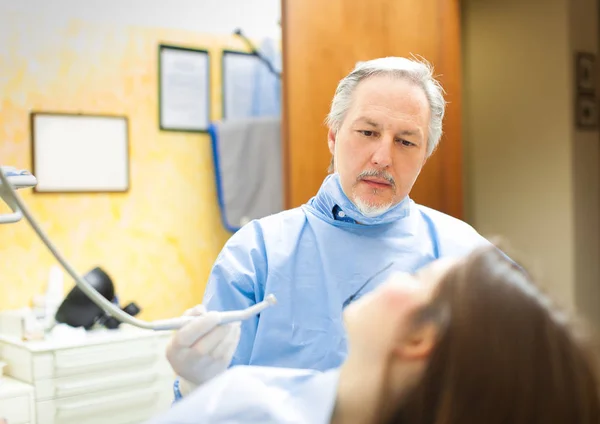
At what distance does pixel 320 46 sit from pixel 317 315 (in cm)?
136

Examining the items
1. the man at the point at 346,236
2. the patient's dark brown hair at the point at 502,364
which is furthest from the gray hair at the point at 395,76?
the patient's dark brown hair at the point at 502,364

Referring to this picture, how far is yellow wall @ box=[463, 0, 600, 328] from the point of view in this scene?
3049mm

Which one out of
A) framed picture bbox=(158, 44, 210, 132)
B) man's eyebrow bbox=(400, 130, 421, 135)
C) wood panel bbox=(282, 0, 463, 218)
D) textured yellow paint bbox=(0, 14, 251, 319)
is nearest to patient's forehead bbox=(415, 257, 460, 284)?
man's eyebrow bbox=(400, 130, 421, 135)

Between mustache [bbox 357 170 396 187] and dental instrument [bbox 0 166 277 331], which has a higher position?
mustache [bbox 357 170 396 187]

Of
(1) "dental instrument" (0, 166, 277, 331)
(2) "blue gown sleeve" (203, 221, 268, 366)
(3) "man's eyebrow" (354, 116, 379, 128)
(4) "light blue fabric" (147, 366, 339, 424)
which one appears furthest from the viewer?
(3) "man's eyebrow" (354, 116, 379, 128)

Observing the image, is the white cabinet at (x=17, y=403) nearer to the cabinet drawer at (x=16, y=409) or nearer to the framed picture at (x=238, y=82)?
the cabinet drawer at (x=16, y=409)

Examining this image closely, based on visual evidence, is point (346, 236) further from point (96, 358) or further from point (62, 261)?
point (96, 358)

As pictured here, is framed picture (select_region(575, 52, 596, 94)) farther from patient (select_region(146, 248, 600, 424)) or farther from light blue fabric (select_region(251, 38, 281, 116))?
patient (select_region(146, 248, 600, 424))

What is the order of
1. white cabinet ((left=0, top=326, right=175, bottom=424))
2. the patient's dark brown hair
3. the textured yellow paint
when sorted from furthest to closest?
the textured yellow paint < white cabinet ((left=0, top=326, right=175, bottom=424)) < the patient's dark brown hair

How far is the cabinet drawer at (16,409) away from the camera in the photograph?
248 centimetres

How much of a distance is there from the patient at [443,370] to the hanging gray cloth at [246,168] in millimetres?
2411

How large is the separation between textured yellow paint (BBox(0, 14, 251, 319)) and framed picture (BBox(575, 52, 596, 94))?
1.67m

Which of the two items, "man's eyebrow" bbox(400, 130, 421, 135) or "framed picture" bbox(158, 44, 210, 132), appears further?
"framed picture" bbox(158, 44, 210, 132)

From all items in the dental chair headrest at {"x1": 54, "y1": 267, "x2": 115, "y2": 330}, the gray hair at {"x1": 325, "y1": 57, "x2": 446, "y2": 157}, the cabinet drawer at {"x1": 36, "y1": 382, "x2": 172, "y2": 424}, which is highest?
the gray hair at {"x1": 325, "y1": 57, "x2": 446, "y2": 157}
